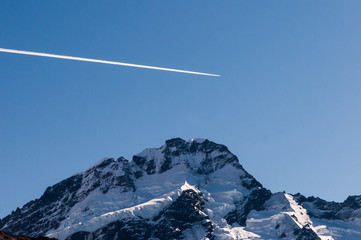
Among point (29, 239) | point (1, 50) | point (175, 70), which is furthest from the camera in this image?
point (29, 239)

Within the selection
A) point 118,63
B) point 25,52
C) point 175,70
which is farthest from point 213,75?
point 25,52

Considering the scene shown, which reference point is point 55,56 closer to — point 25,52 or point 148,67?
point 25,52

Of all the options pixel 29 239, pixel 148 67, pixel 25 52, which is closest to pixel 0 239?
pixel 29 239

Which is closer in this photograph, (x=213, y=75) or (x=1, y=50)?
(x=1, y=50)

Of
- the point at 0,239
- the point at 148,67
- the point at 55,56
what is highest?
the point at 148,67

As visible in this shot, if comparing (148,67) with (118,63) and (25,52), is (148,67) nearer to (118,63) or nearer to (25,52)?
(118,63)

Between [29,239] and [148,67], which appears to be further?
[29,239]

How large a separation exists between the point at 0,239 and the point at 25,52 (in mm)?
61002

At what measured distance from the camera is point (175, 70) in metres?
76.2

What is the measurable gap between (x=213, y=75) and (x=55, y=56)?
26872mm

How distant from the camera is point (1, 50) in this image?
52375 mm

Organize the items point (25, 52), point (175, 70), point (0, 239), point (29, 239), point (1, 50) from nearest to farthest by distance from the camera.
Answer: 1. point (1, 50)
2. point (25, 52)
3. point (175, 70)
4. point (0, 239)
5. point (29, 239)

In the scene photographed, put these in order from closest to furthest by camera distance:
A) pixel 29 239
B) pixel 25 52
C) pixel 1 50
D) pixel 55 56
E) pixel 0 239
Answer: pixel 1 50 → pixel 25 52 → pixel 55 56 → pixel 0 239 → pixel 29 239

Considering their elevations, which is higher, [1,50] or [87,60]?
[87,60]
